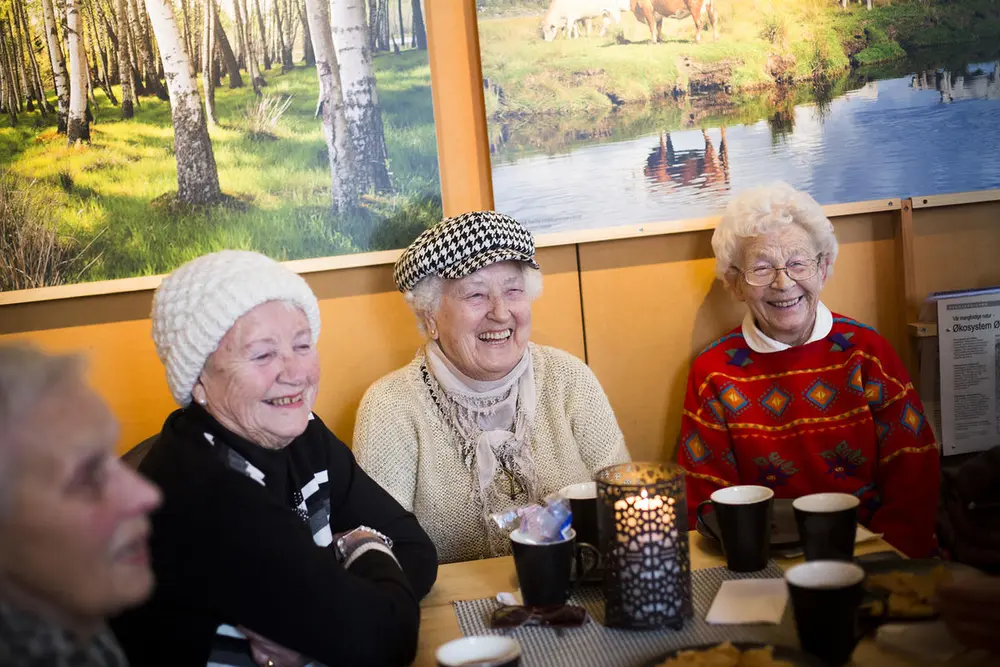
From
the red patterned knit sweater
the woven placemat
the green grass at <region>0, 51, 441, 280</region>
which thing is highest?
the green grass at <region>0, 51, 441, 280</region>

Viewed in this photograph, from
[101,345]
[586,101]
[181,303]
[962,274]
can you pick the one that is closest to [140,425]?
[101,345]

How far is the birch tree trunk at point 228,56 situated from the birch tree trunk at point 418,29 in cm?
47

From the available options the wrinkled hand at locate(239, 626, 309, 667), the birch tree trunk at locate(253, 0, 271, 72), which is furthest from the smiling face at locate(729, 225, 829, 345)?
the wrinkled hand at locate(239, 626, 309, 667)

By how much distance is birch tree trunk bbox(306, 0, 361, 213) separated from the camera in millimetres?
2377

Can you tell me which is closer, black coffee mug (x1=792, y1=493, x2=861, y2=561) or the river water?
black coffee mug (x1=792, y1=493, x2=861, y2=561)

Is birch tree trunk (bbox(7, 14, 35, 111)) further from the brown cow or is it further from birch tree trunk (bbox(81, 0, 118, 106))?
the brown cow

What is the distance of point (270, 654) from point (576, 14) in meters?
1.82

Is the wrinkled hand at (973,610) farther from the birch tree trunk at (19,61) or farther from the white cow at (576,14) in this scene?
the birch tree trunk at (19,61)

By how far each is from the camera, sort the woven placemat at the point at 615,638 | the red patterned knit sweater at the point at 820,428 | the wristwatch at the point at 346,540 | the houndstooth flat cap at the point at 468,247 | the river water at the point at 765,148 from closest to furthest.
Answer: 1. the woven placemat at the point at 615,638
2. the wristwatch at the point at 346,540
3. the houndstooth flat cap at the point at 468,247
4. the red patterned knit sweater at the point at 820,428
5. the river water at the point at 765,148

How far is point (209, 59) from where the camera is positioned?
2377 mm

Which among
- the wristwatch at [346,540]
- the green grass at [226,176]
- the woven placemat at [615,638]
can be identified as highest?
the green grass at [226,176]

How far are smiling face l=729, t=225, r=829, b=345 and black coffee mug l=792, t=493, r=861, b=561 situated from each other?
107cm

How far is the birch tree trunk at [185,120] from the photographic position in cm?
→ 237


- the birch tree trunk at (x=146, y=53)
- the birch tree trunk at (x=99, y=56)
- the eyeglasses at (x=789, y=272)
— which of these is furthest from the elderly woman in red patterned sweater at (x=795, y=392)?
the birch tree trunk at (x=99, y=56)
